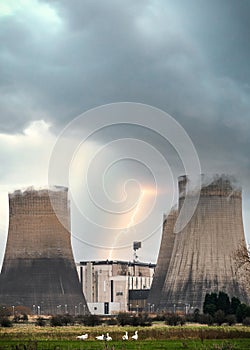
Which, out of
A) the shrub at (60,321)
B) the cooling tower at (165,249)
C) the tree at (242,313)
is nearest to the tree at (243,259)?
the tree at (242,313)

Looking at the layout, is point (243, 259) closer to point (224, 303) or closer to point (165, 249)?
point (224, 303)

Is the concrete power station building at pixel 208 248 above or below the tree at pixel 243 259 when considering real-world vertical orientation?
above

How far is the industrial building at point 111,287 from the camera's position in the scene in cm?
8900

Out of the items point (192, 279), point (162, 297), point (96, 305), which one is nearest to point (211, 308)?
point (192, 279)

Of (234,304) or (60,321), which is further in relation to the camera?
(234,304)

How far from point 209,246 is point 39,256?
1224 cm

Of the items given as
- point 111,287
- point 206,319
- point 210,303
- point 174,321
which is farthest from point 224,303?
point 111,287

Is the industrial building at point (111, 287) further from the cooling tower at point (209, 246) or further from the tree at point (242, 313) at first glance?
the tree at point (242, 313)

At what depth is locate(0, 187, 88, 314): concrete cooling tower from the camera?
61.2 m

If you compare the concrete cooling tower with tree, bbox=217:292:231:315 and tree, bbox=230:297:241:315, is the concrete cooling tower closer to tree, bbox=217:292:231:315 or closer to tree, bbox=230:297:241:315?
tree, bbox=217:292:231:315

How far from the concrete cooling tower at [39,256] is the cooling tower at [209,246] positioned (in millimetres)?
7954

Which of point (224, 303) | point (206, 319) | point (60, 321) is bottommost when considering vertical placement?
point (60, 321)

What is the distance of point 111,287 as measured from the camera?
92375 mm

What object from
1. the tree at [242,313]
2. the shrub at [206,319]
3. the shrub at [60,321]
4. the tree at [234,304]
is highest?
the tree at [234,304]
